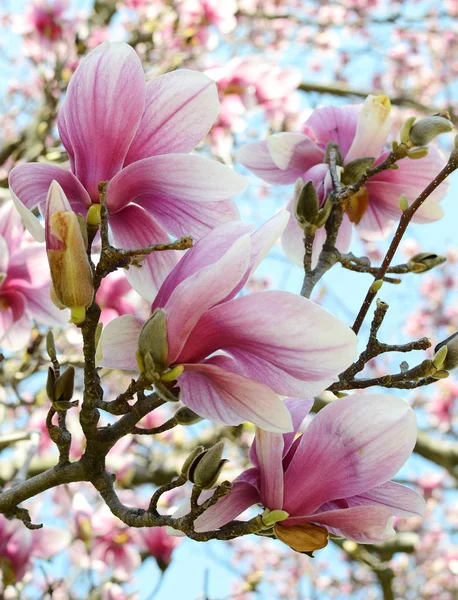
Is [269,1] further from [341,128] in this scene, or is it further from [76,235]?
[76,235]

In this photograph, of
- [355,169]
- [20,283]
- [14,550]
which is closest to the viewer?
[355,169]

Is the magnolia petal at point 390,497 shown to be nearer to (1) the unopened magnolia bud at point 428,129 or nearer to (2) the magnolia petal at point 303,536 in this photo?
(2) the magnolia petal at point 303,536

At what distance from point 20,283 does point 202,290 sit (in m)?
0.68

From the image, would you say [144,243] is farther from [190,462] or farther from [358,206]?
[358,206]

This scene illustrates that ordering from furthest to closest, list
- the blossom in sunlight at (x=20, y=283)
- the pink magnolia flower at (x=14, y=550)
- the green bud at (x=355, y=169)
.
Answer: the pink magnolia flower at (x=14, y=550)
the blossom in sunlight at (x=20, y=283)
the green bud at (x=355, y=169)

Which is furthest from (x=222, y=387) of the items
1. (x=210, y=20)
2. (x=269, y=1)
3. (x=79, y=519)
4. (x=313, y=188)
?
(x=269, y=1)

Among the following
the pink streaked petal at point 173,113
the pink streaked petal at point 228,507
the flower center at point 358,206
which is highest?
the pink streaked petal at point 173,113

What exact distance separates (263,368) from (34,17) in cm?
247

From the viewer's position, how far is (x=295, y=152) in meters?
1.01

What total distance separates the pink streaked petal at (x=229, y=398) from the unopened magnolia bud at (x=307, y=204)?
0.28 metres

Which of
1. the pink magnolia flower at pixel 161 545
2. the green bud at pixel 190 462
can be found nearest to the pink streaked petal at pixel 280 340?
the green bud at pixel 190 462

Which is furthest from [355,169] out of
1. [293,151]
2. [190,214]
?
[190,214]

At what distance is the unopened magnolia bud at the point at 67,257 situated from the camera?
0.57 meters

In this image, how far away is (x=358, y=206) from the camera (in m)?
0.99
